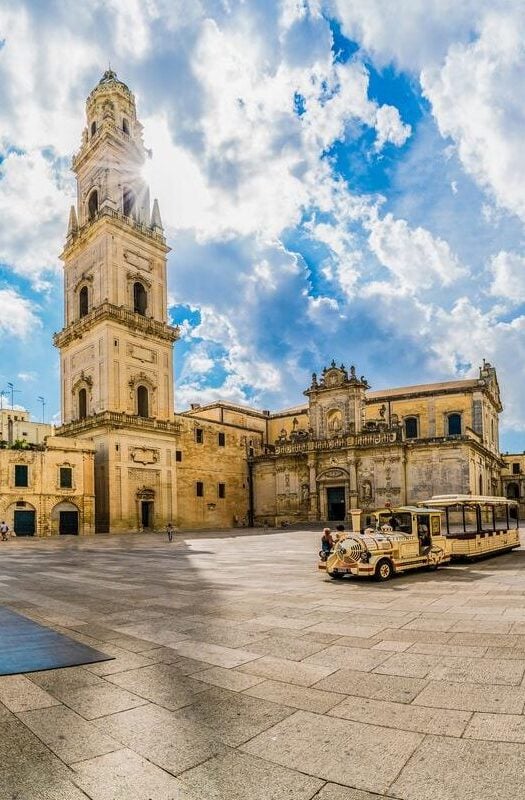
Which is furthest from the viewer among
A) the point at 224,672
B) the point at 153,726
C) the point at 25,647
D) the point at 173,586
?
the point at 173,586

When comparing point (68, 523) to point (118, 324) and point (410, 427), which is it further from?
point (410, 427)

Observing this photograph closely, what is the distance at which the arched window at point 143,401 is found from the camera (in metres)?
42.9

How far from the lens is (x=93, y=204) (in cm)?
4712

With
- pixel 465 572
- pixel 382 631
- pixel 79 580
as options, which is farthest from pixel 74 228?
pixel 382 631

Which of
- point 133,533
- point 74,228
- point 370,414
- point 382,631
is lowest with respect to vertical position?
point 133,533

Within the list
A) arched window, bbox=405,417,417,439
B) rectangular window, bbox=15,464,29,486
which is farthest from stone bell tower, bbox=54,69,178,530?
arched window, bbox=405,417,417,439

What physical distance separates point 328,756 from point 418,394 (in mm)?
50969

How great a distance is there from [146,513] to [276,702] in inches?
1470

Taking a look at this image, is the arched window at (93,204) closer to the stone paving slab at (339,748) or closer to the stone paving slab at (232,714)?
the stone paving slab at (232,714)

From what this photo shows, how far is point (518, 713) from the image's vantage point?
4.87 metres

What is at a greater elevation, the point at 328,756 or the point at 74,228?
the point at 74,228

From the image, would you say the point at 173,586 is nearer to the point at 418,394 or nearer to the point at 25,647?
the point at 25,647

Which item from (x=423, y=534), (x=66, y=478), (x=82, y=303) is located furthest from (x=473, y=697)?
(x=82, y=303)

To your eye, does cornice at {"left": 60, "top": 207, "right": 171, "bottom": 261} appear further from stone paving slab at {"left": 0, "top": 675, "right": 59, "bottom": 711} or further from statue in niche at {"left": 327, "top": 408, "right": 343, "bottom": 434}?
stone paving slab at {"left": 0, "top": 675, "right": 59, "bottom": 711}
